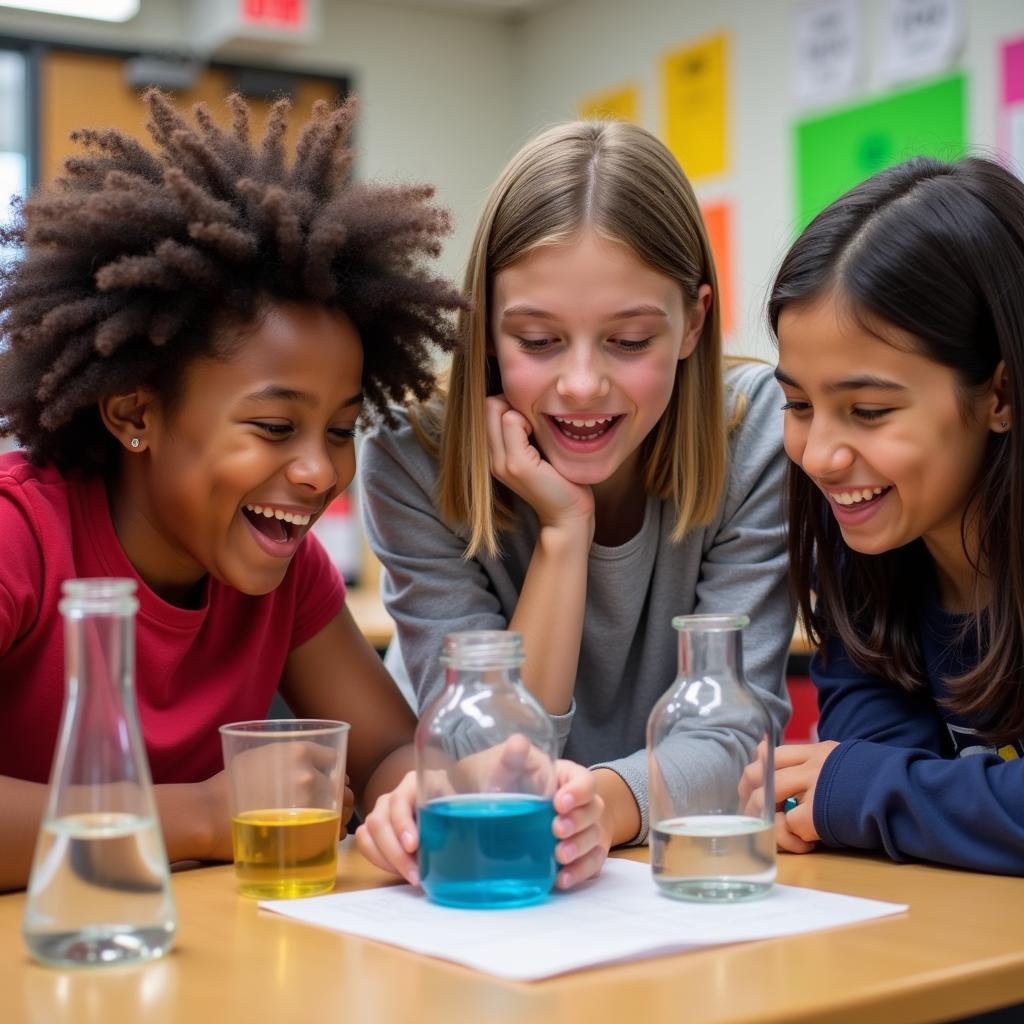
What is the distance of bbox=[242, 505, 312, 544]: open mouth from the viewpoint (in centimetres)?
129

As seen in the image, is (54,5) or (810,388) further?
(54,5)

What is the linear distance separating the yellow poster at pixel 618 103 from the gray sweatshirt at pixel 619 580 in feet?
10.4

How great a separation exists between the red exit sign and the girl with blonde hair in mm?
3109

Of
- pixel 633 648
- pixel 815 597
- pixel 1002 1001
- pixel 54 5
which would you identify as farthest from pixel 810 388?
pixel 54 5

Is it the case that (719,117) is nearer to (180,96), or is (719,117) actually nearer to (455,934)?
(180,96)

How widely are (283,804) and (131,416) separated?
18.1 inches

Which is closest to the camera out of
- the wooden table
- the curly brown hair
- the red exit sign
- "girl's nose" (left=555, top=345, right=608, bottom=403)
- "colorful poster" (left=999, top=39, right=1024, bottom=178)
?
the wooden table

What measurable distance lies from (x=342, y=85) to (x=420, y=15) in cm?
39

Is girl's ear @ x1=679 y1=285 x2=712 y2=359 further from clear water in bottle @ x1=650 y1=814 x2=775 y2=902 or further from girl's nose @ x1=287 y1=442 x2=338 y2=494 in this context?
clear water in bottle @ x1=650 y1=814 x2=775 y2=902

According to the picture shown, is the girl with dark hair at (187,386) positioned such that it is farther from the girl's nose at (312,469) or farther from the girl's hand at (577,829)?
the girl's hand at (577,829)

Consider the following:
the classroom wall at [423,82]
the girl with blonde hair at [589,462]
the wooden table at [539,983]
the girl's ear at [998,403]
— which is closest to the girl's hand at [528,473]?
the girl with blonde hair at [589,462]

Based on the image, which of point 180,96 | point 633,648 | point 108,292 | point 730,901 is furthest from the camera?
point 180,96

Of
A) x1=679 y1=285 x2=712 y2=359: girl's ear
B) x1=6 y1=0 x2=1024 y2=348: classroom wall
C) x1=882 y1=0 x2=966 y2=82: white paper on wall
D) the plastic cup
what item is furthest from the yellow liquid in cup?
x1=882 y1=0 x2=966 y2=82: white paper on wall

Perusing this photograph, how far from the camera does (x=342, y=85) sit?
4.88 metres
